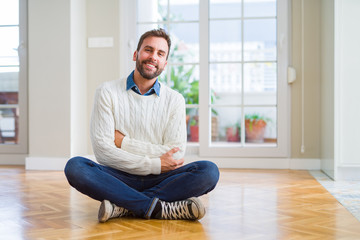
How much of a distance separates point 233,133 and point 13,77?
342cm

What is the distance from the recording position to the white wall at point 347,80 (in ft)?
12.9

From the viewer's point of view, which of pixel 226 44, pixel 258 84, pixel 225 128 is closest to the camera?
pixel 258 84

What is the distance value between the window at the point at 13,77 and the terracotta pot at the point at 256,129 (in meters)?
2.70

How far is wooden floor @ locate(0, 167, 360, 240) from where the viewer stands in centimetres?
204

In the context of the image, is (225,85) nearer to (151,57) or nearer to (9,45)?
(9,45)

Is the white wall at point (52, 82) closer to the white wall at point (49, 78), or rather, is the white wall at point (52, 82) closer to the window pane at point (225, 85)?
the white wall at point (49, 78)

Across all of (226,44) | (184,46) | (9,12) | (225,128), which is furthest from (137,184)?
(184,46)

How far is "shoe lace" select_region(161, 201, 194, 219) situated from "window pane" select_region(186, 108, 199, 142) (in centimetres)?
507

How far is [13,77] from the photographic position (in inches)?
202

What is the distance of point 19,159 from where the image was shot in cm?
509

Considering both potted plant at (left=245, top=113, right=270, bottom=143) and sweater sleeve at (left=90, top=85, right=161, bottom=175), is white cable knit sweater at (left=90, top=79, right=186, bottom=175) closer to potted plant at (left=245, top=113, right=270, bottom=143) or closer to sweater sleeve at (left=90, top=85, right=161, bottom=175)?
sweater sleeve at (left=90, top=85, right=161, bottom=175)

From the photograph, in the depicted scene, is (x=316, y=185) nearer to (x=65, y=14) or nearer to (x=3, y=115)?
(x=65, y=14)

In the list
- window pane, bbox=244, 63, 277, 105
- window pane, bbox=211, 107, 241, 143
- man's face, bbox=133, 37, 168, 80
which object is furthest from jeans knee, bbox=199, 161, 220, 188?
window pane, bbox=211, 107, 241, 143

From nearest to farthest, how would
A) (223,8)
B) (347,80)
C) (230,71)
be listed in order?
(347,80), (223,8), (230,71)
